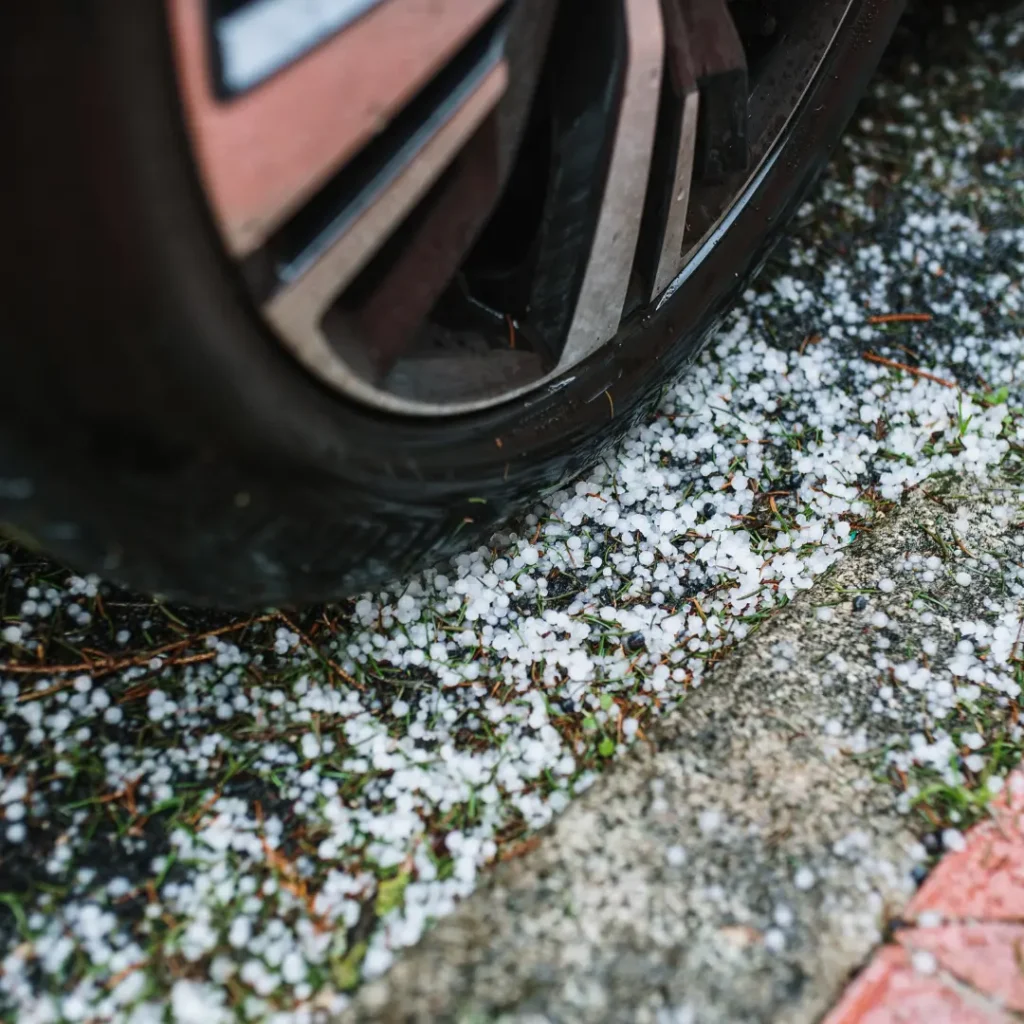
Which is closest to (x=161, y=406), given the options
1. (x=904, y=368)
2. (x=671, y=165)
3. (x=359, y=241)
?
(x=359, y=241)

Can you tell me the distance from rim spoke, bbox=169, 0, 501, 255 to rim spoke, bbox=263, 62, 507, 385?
0.05m

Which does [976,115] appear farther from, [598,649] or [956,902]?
[956,902]

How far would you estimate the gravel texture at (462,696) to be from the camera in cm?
111

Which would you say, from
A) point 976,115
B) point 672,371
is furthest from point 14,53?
point 976,115

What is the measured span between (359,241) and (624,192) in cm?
39

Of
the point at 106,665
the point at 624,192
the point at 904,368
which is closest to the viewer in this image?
the point at 624,192

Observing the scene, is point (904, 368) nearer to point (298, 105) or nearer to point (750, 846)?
point (750, 846)

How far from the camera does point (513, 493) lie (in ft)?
4.22

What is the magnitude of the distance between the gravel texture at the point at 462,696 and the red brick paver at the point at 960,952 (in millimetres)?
47

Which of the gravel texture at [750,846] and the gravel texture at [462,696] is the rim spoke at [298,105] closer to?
the gravel texture at [462,696]

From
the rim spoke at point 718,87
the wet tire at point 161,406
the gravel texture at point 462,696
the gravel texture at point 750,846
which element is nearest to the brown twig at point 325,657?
the gravel texture at point 462,696

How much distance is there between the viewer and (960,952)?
43.8 inches

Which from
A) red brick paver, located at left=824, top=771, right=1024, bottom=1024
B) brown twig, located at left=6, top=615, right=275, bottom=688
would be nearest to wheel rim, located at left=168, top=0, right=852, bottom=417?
brown twig, located at left=6, top=615, right=275, bottom=688

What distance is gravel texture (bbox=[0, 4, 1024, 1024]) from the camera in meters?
1.11
